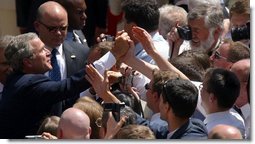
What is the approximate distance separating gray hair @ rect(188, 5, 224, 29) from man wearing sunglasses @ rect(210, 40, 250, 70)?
464 mm

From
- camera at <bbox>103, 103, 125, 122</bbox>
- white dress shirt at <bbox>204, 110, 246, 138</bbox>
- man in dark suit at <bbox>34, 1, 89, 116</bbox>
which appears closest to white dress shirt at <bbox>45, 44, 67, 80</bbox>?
man in dark suit at <bbox>34, 1, 89, 116</bbox>

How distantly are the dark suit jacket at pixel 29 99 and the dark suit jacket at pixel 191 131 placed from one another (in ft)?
2.56

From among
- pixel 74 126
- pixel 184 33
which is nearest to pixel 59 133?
pixel 74 126

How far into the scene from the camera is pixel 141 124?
186 inches

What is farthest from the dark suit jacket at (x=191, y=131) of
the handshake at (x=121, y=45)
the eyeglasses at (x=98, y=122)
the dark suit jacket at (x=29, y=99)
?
the dark suit jacket at (x=29, y=99)

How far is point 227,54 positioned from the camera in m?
5.55

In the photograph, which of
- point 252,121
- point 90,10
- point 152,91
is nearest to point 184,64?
point 152,91

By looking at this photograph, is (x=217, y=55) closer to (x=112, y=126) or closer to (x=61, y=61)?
(x=61, y=61)

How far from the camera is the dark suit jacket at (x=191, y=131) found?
4.50m

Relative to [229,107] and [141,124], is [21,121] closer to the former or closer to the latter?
[141,124]

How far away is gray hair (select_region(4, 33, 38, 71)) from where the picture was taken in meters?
5.25

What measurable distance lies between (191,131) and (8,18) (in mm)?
2707

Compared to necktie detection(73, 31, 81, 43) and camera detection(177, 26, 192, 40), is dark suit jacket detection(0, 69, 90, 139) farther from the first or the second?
necktie detection(73, 31, 81, 43)

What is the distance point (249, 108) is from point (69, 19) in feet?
5.50
